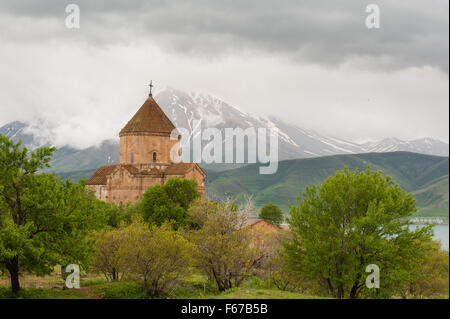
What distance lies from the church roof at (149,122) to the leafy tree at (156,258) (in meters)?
37.2

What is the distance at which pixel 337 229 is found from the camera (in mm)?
31859

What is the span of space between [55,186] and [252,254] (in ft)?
46.1

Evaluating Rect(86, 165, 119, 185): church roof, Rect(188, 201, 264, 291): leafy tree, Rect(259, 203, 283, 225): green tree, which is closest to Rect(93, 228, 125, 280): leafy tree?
Rect(188, 201, 264, 291): leafy tree

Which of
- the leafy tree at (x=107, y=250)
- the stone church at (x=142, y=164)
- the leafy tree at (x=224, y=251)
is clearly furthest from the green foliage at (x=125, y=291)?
the stone church at (x=142, y=164)

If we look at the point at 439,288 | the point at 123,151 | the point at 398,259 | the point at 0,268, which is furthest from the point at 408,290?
the point at 0,268

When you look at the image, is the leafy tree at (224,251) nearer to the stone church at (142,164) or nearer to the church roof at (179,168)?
the church roof at (179,168)

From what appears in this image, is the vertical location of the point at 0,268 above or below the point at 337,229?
below

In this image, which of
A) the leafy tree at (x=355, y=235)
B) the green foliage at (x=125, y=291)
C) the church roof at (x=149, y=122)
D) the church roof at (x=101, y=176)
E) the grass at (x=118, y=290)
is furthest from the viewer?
the church roof at (x=101, y=176)

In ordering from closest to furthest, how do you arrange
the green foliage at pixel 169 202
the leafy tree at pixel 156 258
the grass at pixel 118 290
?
the grass at pixel 118 290 → the leafy tree at pixel 156 258 → the green foliage at pixel 169 202

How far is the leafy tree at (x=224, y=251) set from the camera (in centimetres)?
3300

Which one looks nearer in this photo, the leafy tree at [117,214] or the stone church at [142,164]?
the leafy tree at [117,214]

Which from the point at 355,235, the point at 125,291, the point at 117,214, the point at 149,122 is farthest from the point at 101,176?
the point at 355,235
